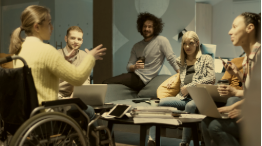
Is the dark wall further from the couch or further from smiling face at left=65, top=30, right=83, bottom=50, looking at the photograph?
smiling face at left=65, top=30, right=83, bottom=50

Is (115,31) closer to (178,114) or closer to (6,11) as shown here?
(6,11)

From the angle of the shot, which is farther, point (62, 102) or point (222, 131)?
point (222, 131)

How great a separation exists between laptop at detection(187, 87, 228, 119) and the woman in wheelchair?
2.49 feet

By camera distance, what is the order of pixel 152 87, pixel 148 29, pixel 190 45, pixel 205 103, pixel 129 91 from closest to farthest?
1. pixel 205 103
2. pixel 190 45
3. pixel 152 87
4. pixel 129 91
5. pixel 148 29

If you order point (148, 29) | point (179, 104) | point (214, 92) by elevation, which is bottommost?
point (179, 104)

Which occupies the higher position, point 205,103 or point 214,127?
point 205,103

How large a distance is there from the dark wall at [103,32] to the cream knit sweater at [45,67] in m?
3.11

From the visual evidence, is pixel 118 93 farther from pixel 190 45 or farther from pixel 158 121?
pixel 158 121

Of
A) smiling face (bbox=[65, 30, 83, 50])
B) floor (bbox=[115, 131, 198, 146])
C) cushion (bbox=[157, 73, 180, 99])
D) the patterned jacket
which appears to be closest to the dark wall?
floor (bbox=[115, 131, 198, 146])

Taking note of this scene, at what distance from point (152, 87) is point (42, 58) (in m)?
2.20

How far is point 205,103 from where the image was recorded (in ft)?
5.77

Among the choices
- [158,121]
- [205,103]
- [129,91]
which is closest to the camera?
[158,121]

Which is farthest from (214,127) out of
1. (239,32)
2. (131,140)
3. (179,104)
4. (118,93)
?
(118,93)

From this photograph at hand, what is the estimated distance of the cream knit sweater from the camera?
1.39m
